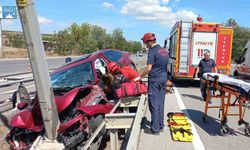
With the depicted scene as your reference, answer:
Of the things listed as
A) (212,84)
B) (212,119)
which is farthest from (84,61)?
(212,119)

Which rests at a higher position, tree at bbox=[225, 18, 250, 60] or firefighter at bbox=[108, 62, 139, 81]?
firefighter at bbox=[108, 62, 139, 81]

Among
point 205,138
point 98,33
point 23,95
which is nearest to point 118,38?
point 98,33

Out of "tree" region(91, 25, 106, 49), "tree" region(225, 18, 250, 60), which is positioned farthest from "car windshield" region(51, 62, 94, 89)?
"tree" region(91, 25, 106, 49)

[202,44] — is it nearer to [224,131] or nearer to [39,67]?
[224,131]

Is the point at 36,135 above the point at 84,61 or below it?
below

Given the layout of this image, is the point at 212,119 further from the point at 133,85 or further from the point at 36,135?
the point at 36,135

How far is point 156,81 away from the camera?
271 inches

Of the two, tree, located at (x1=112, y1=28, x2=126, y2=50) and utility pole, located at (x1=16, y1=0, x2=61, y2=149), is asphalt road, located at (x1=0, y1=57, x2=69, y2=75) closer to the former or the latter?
utility pole, located at (x1=16, y1=0, x2=61, y2=149)

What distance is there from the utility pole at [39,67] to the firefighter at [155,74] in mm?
2324

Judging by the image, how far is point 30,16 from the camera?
4.72 metres

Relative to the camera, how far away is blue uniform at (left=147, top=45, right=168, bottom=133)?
6.81m

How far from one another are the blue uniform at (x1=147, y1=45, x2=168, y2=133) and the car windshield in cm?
124

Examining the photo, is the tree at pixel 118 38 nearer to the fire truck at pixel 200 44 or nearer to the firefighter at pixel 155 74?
the fire truck at pixel 200 44

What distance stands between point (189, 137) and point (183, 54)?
9.97 metres
